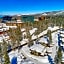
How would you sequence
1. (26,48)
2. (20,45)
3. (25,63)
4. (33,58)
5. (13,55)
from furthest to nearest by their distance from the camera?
(20,45) < (26,48) < (13,55) < (33,58) < (25,63)

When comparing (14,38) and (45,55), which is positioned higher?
(14,38)

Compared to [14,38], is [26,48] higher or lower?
lower

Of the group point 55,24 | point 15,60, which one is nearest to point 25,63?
point 15,60

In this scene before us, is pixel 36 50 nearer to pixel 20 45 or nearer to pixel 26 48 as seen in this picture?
pixel 26 48

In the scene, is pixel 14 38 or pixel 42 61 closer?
pixel 42 61

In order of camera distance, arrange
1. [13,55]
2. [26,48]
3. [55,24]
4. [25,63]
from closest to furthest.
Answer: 1. [25,63]
2. [13,55]
3. [26,48]
4. [55,24]

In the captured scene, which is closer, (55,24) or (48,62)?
(48,62)

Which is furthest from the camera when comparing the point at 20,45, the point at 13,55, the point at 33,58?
the point at 20,45

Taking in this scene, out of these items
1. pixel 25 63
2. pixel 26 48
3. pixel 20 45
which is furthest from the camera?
pixel 20 45

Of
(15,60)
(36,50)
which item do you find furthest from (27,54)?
(15,60)

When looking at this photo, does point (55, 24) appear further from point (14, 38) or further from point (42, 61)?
point (42, 61)
